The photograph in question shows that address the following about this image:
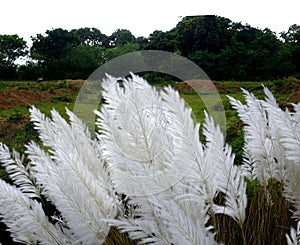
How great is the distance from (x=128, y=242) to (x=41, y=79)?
1355 centimetres

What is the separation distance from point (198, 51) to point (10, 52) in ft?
19.1

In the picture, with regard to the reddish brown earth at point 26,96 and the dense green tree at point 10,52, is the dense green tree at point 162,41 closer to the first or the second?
the reddish brown earth at point 26,96

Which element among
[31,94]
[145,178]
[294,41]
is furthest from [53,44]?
[145,178]

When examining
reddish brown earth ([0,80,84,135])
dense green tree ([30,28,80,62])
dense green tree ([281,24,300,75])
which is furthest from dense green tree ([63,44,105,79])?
dense green tree ([281,24,300,75])

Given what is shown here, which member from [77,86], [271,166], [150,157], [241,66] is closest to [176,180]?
[150,157]

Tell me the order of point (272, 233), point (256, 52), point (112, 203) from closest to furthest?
point (112, 203)
point (272, 233)
point (256, 52)

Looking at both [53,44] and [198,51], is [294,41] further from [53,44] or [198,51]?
[53,44]

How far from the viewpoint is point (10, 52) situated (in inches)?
540

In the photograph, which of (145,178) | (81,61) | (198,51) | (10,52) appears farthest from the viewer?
(10,52)

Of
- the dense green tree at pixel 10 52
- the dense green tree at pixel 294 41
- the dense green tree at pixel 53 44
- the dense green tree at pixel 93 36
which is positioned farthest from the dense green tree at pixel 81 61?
the dense green tree at pixel 294 41

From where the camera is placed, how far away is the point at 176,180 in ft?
3.10

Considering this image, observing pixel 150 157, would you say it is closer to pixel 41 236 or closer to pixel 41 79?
pixel 41 236

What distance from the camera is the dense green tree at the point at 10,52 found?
12.9m

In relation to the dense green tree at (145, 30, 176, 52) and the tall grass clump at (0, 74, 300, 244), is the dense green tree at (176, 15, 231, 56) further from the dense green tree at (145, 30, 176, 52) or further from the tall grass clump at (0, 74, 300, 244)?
the tall grass clump at (0, 74, 300, 244)
